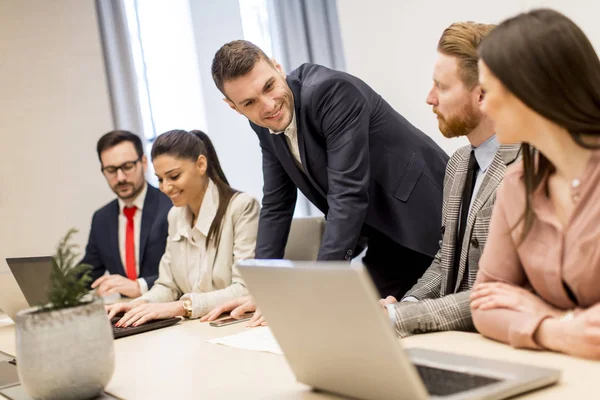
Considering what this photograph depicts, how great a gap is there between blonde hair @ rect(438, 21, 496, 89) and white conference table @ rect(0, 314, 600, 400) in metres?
0.75

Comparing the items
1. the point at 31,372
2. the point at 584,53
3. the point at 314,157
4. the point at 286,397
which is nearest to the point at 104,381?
the point at 31,372

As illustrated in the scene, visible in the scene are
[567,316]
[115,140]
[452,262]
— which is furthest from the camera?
[115,140]

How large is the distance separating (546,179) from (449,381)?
51 cm

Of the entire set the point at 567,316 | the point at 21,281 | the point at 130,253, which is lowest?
the point at 130,253

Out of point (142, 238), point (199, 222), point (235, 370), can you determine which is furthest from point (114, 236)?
point (235, 370)

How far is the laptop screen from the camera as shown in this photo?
2.29m

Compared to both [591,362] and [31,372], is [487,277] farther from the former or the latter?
[31,372]

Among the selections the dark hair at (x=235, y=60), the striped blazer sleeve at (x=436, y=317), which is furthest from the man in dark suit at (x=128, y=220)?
the striped blazer sleeve at (x=436, y=317)

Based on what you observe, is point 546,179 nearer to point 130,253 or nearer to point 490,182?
point 490,182

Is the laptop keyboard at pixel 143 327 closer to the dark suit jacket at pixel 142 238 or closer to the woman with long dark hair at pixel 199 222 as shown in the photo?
the woman with long dark hair at pixel 199 222

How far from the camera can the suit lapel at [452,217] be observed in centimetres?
180

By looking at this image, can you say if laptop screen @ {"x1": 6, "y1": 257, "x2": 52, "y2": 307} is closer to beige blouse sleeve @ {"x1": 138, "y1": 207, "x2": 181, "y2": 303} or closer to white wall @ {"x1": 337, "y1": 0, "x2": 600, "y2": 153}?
beige blouse sleeve @ {"x1": 138, "y1": 207, "x2": 181, "y2": 303}

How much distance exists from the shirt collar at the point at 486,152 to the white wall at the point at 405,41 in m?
1.13

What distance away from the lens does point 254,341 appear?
62.7 inches
